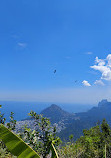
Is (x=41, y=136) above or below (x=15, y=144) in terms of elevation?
below

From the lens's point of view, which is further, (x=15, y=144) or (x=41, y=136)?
(x=41, y=136)

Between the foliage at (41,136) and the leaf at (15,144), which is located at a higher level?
the leaf at (15,144)

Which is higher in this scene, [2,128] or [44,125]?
[2,128]

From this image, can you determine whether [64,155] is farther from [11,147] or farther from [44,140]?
[11,147]

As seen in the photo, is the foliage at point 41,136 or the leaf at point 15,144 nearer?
the leaf at point 15,144

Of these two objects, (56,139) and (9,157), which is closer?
(9,157)

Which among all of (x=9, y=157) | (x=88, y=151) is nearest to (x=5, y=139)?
(x=9, y=157)

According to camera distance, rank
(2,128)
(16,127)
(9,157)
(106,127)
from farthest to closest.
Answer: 1. (106,127)
2. (16,127)
3. (9,157)
4. (2,128)

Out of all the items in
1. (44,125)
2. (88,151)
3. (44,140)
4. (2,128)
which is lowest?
(88,151)

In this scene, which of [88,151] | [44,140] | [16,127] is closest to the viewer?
[44,140]

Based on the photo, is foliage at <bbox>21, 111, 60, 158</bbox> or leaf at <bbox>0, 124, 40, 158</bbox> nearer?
leaf at <bbox>0, 124, 40, 158</bbox>

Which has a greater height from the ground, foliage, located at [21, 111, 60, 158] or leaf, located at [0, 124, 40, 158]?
leaf, located at [0, 124, 40, 158]
